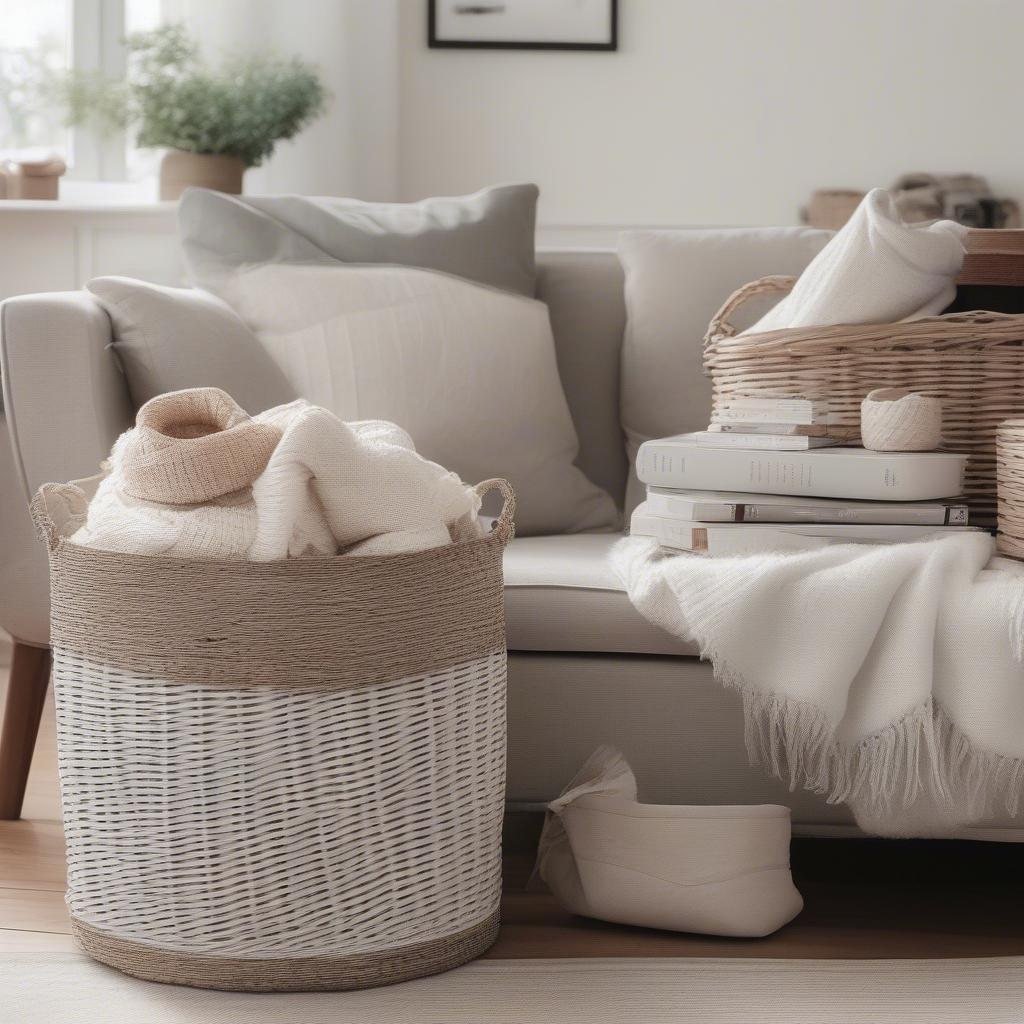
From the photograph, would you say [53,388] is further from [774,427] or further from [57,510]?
[774,427]

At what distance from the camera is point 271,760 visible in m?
1.14

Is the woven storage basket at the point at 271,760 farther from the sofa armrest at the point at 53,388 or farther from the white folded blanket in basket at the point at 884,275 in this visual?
the white folded blanket in basket at the point at 884,275

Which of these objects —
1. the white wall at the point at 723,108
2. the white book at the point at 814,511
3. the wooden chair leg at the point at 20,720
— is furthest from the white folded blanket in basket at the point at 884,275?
the white wall at the point at 723,108

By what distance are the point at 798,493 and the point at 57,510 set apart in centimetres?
80

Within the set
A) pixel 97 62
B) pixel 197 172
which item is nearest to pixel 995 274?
pixel 197 172

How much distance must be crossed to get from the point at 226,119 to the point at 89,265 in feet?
1.46

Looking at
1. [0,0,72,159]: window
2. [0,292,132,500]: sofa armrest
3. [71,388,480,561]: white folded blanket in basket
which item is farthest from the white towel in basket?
[0,0,72,159]: window

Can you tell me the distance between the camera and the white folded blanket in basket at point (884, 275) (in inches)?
61.1

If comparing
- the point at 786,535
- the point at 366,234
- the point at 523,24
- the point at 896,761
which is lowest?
the point at 896,761

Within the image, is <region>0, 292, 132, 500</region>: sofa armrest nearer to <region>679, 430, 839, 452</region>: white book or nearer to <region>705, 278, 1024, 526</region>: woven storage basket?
<region>679, 430, 839, 452</region>: white book

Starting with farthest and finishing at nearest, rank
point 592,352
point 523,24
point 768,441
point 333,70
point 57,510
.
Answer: point 523,24 < point 333,70 < point 592,352 < point 768,441 < point 57,510

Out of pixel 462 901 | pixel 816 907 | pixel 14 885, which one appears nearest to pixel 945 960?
pixel 816 907

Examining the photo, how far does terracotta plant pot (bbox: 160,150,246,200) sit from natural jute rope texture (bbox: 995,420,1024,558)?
Answer: 2002mm

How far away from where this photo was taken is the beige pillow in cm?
192
